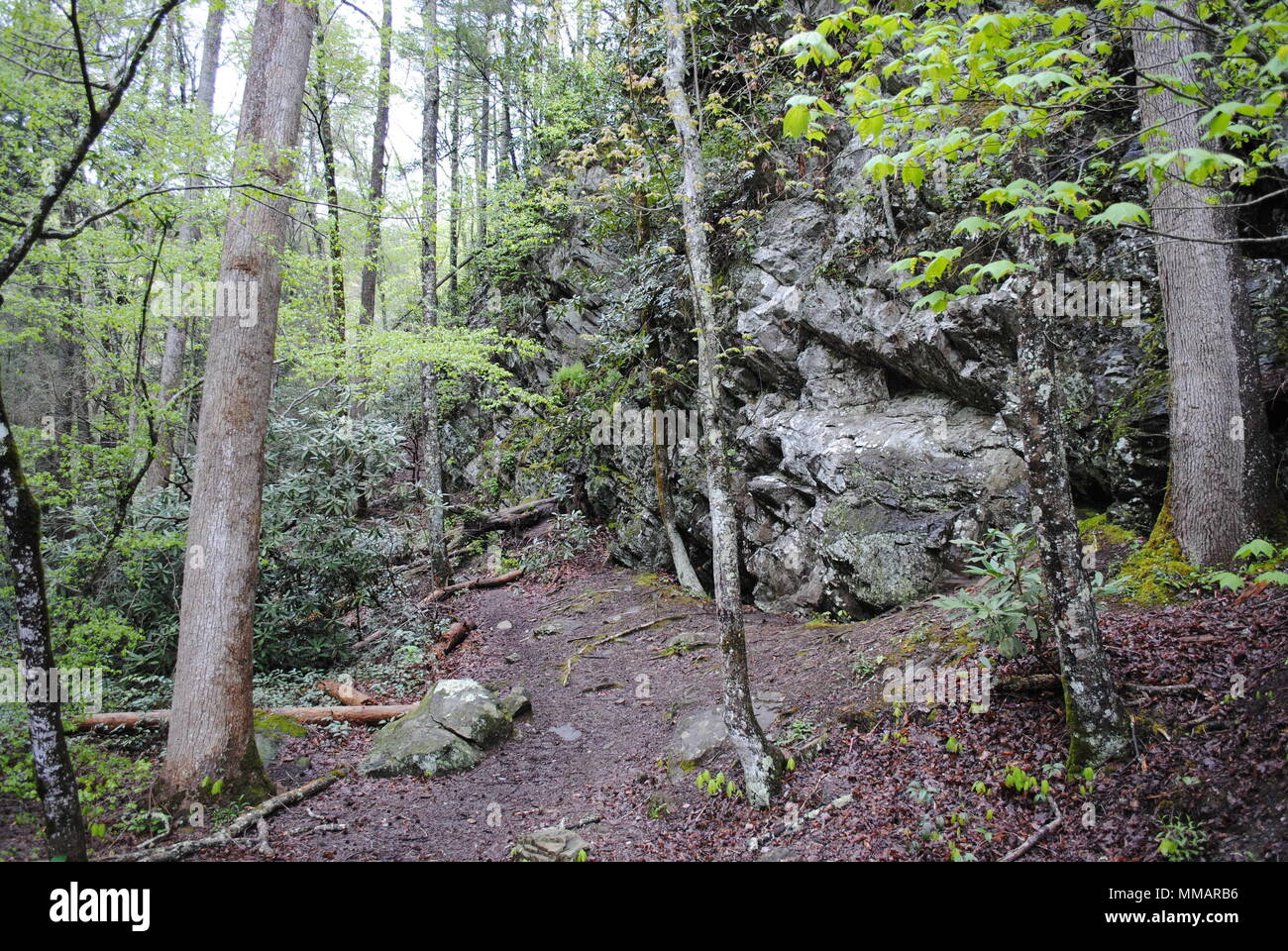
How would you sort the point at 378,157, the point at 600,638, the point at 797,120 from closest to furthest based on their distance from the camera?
the point at 797,120, the point at 600,638, the point at 378,157

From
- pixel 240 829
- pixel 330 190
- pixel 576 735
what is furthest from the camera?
pixel 330 190

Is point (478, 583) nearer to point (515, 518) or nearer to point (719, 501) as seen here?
point (515, 518)

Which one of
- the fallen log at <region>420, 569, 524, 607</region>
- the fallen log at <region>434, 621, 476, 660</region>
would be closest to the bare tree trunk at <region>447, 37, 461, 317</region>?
the fallen log at <region>420, 569, 524, 607</region>

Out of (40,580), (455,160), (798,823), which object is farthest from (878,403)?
(455,160)

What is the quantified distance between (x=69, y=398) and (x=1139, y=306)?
1960 centimetres

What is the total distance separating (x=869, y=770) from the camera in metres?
5.12

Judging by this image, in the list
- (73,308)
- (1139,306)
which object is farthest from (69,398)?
(1139,306)

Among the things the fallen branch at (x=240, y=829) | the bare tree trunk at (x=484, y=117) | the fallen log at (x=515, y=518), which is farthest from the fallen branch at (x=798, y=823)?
the bare tree trunk at (x=484, y=117)

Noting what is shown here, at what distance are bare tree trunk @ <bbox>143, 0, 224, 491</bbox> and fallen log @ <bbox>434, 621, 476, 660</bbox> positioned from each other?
16.1ft

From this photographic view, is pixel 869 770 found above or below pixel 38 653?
below

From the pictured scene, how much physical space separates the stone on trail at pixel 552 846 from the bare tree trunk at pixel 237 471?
9.33 ft

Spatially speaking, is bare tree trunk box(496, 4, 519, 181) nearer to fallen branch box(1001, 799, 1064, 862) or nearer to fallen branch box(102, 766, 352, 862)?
fallen branch box(102, 766, 352, 862)

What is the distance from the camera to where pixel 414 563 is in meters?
14.6

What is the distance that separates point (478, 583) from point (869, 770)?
32.5ft
